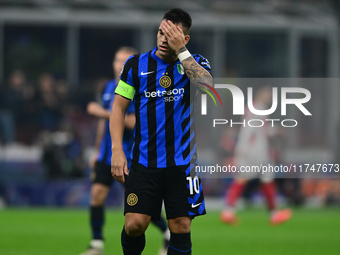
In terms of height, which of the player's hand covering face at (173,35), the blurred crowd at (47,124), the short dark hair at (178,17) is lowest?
the blurred crowd at (47,124)

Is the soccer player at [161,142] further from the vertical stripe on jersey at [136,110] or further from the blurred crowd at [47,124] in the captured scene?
the blurred crowd at [47,124]

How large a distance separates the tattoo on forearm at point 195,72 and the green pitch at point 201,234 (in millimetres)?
3500

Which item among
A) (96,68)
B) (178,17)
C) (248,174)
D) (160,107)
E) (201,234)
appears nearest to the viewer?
(178,17)

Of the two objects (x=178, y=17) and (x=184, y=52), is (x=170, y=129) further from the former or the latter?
(x=178, y=17)

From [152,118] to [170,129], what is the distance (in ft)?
0.50

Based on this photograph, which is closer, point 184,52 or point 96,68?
point 184,52

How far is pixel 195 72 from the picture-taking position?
206 inches

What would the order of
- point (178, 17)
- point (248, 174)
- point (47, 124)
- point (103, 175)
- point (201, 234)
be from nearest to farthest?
1. point (178, 17)
2. point (103, 175)
3. point (201, 234)
4. point (248, 174)
5. point (47, 124)

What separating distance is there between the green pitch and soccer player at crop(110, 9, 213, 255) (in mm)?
2923

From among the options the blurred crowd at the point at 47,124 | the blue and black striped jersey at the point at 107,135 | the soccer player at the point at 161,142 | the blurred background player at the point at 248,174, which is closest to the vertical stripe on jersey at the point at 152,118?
the soccer player at the point at 161,142

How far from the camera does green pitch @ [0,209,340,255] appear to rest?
879 centimetres

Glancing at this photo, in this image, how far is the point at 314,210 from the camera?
15938 millimetres

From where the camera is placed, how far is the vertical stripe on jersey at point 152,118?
5.46 metres

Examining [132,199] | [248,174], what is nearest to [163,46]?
[132,199]
